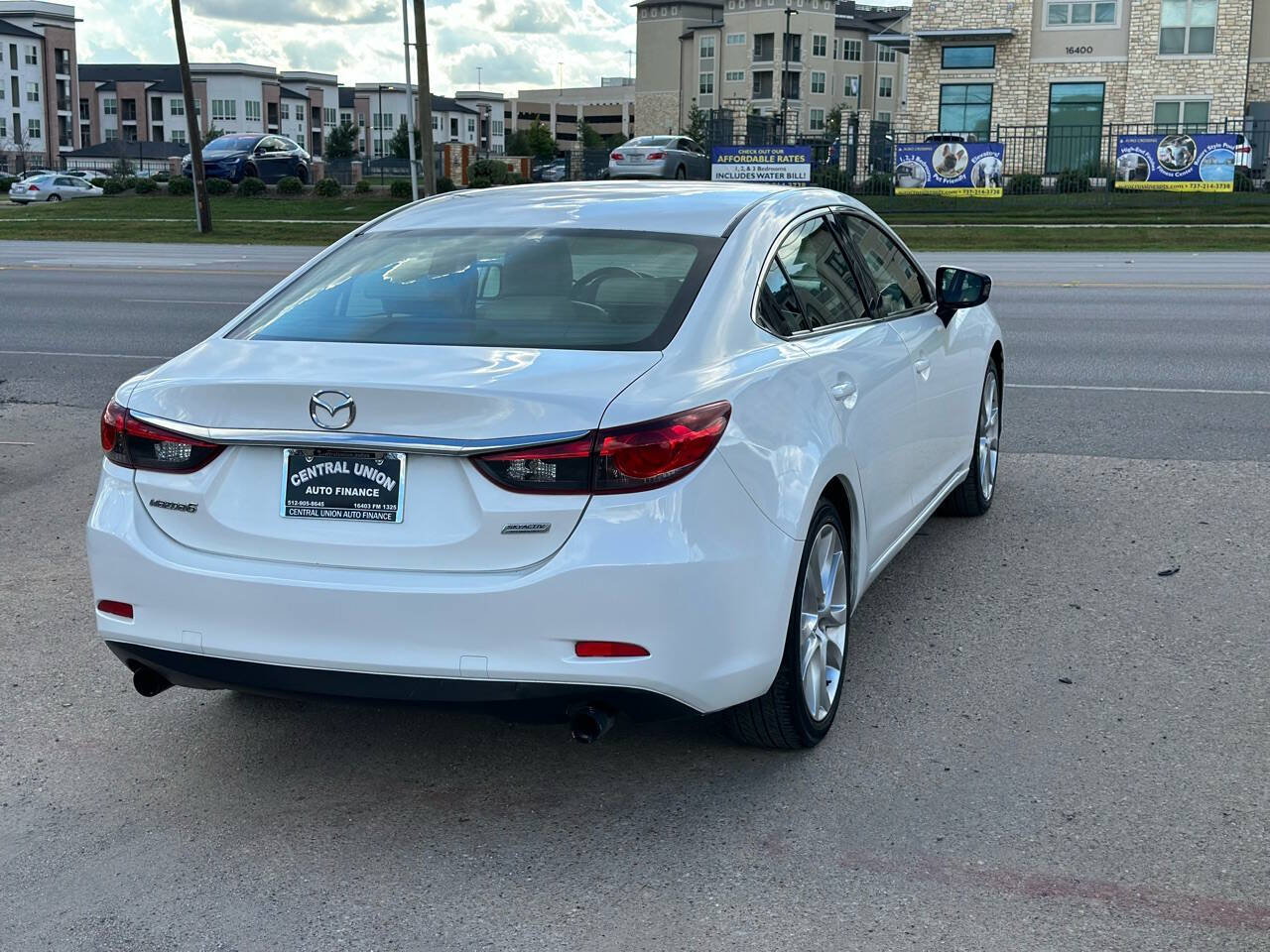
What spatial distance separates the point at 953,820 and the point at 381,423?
184 cm

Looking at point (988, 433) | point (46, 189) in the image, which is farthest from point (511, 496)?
point (46, 189)

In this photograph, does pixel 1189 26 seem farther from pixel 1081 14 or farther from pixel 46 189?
pixel 46 189

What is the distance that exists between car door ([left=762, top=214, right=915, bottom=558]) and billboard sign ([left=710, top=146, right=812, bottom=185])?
30.6 metres

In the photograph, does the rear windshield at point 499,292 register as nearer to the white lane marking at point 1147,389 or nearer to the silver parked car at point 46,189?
the white lane marking at point 1147,389

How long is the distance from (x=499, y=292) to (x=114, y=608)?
144 cm

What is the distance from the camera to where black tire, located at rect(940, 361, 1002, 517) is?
703 cm

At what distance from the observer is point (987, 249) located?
27.1 metres

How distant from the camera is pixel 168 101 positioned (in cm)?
14100

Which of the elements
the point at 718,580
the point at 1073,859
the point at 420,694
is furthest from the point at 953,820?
the point at 420,694

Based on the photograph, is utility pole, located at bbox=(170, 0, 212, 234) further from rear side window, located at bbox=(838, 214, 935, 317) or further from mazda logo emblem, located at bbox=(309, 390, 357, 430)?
mazda logo emblem, located at bbox=(309, 390, 357, 430)

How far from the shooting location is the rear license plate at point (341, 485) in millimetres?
3674

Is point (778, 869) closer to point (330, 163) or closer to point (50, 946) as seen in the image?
point (50, 946)

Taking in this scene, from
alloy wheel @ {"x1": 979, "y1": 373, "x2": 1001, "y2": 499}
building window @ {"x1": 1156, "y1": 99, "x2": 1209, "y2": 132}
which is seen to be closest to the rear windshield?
alloy wheel @ {"x1": 979, "y1": 373, "x2": 1001, "y2": 499}

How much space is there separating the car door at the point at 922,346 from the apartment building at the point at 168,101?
13748 cm
